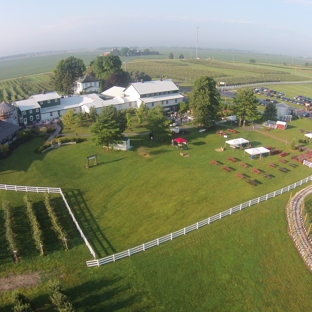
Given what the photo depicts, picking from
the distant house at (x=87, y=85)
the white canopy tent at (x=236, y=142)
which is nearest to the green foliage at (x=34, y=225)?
the white canopy tent at (x=236, y=142)

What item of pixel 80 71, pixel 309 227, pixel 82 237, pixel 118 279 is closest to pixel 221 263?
pixel 118 279

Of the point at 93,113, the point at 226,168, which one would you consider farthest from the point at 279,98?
the point at 226,168

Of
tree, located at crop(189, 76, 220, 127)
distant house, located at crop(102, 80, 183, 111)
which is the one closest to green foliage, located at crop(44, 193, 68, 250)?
tree, located at crop(189, 76, 220, 127)

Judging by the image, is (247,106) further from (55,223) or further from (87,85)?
(87,85)

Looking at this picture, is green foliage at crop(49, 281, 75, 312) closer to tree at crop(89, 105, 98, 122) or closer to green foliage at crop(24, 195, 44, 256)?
green foliage at crop(24, 195, 44, 256)

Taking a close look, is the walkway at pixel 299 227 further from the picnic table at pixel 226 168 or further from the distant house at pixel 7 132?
the distant house at pixel 7 132
